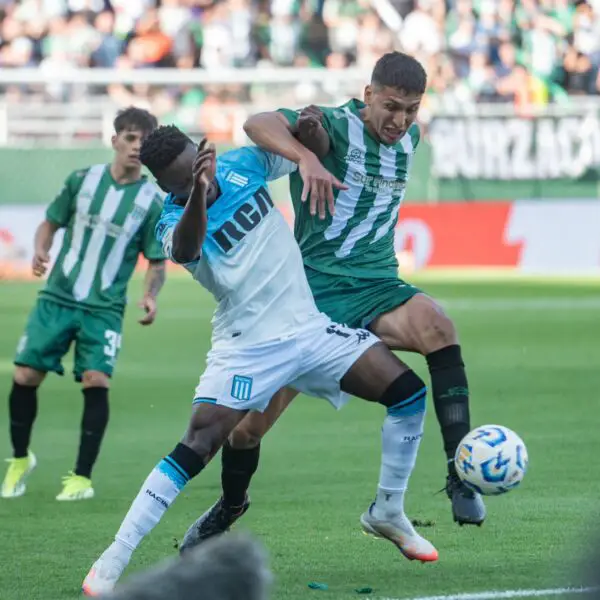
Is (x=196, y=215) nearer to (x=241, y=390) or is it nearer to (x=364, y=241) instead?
(x=241, y=390)

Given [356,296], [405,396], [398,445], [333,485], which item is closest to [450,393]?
[405,396]

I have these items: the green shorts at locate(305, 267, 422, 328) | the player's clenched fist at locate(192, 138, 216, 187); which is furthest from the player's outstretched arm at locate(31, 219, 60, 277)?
the player's clenched fist at locate(192, 138, 216, 187)

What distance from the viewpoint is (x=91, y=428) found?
765 cm

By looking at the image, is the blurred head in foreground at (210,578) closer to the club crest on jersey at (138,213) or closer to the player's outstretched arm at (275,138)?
the player's outstretched arm at (275,138)

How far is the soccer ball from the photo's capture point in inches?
203

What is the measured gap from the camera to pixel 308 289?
558 centimetres

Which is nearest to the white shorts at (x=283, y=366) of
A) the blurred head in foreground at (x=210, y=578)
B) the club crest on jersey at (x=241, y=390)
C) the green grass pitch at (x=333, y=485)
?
the club crest on jersey at (x=241, y=390)

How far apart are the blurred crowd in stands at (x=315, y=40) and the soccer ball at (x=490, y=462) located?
20.0 m

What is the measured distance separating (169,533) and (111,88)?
19.2m

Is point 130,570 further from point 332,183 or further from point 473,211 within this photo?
point 473,211

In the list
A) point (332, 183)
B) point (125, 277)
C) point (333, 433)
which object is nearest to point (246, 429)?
point (332, 183)

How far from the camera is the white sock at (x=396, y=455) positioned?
223 inches

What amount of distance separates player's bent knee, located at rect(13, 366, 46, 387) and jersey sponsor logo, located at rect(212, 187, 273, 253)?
9.02 feet

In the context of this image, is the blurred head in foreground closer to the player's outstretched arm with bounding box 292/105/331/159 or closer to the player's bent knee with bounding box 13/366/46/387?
the player's outstretched arm with bounding box 292/105/331/159
